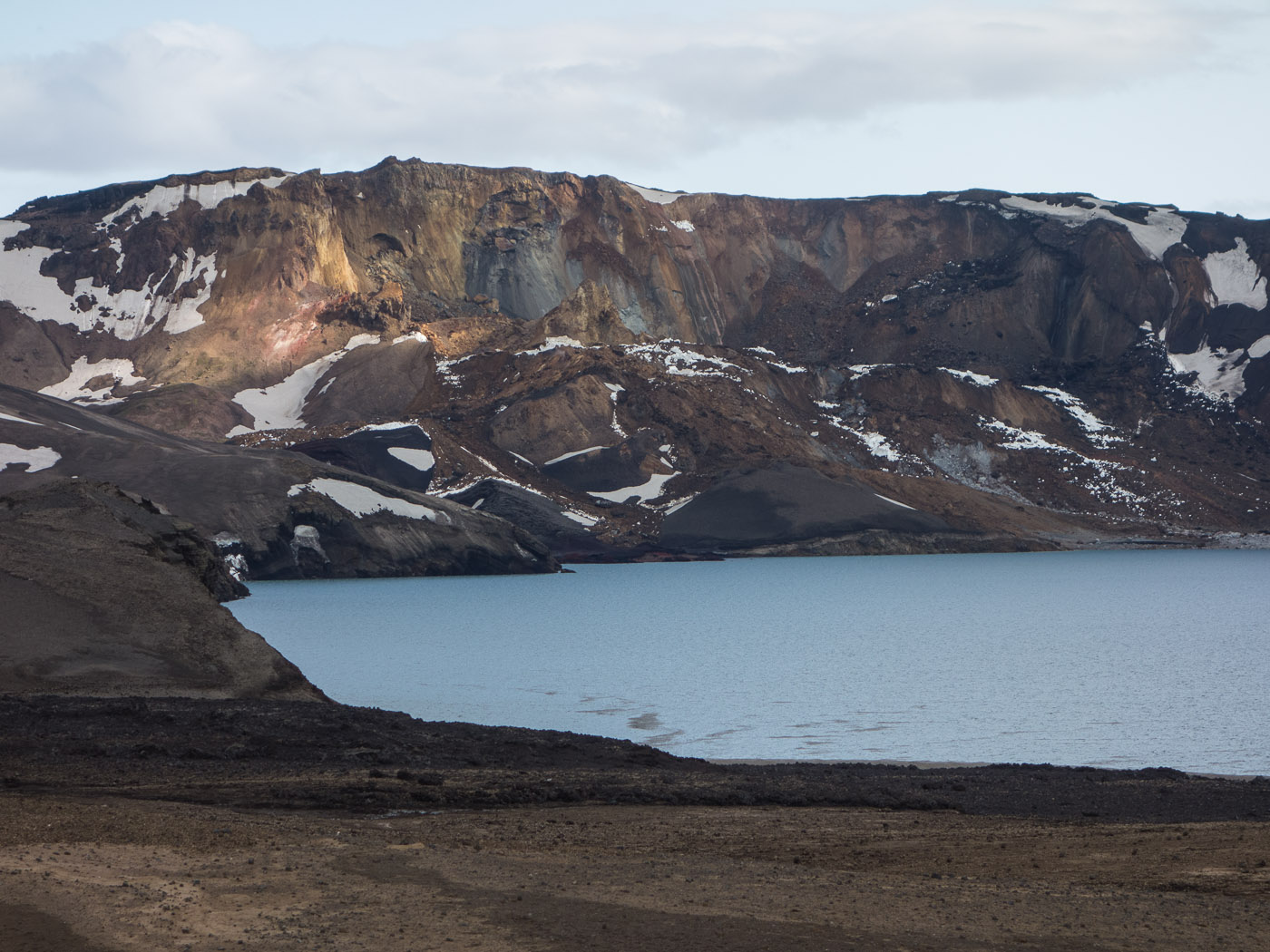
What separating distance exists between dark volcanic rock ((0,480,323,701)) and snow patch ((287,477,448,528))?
56.6 m

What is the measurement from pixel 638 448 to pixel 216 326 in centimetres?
5227

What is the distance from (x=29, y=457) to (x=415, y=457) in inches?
1502

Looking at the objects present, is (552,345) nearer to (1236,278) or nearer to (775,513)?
(775,513)

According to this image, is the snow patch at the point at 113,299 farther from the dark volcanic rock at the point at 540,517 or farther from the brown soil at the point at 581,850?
the brown soil at the point at 581,850

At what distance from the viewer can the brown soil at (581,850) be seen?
10.3m

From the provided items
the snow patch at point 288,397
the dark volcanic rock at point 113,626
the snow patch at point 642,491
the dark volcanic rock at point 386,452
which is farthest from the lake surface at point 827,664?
the snow patch at point 288,397

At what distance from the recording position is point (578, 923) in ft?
34.4

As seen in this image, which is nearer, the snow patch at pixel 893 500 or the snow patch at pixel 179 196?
the snow patch at pixel 893 500

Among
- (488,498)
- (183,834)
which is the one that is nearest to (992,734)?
(183,834)

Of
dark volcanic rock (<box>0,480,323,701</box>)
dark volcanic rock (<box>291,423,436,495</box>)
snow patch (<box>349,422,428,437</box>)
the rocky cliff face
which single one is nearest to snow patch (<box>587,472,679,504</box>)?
the rocky cliff face

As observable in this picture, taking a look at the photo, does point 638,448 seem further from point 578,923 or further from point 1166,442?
point 578,923

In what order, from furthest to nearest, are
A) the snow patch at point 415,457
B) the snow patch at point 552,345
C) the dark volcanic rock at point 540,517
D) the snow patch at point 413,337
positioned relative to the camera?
the snow patch at point 413,337, the snow patch at point 552,345, the snow patch at point 415,457, the dark volcanic rock at point 540,517

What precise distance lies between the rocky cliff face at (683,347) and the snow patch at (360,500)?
19.0 m

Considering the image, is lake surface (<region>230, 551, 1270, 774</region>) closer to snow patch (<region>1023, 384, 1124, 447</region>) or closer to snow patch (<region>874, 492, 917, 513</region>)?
snow patch (<region>874, 492, 917, 513</region>)
